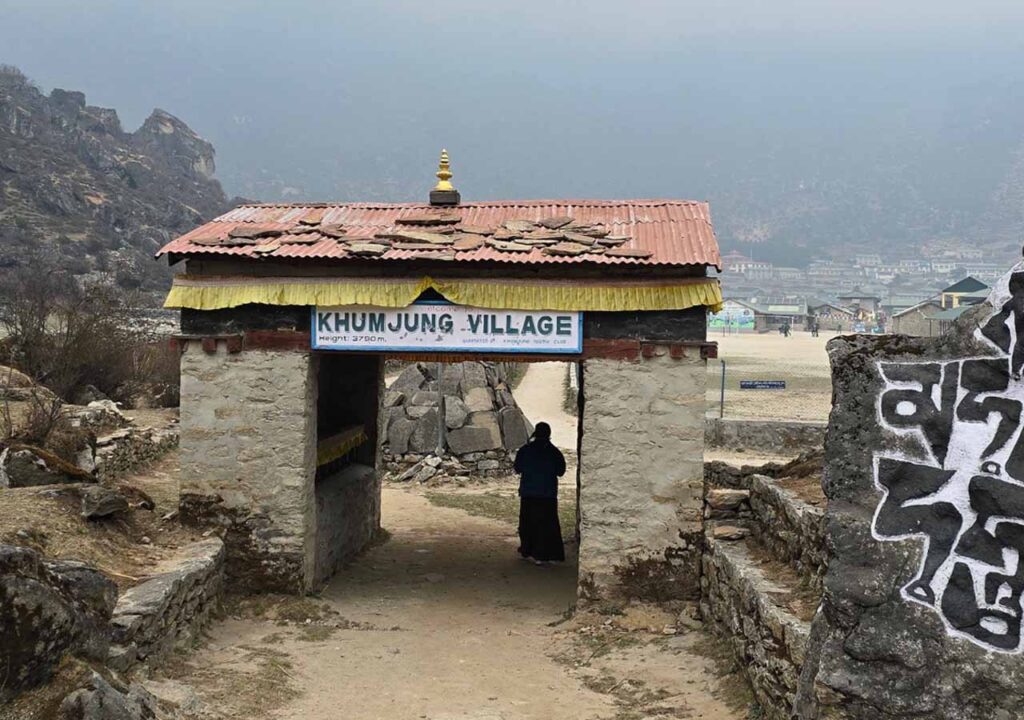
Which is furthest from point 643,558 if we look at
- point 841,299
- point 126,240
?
point 841,299

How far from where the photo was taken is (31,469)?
10.7 m

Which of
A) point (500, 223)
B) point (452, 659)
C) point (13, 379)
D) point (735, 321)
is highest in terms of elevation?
point (735, 321)

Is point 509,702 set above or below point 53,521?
below

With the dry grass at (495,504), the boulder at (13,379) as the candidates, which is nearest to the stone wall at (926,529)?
the dry grass at (495,504)

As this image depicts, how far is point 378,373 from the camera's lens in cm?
1483

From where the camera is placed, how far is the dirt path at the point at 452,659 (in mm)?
8188

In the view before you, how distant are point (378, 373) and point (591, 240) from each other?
16.6ft

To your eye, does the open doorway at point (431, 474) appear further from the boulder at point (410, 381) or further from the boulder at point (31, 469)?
the boulder at point (31, 469)

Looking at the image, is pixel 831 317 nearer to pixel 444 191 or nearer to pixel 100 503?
pixel 444 191

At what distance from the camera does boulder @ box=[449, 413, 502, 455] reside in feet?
65.7

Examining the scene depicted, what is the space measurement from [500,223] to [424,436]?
9.21 m

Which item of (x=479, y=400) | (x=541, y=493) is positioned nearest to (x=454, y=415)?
(x=479, y=400)

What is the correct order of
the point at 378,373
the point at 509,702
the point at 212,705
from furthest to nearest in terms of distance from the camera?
the point at 378,373, the point at 509,702, the point at 212,705

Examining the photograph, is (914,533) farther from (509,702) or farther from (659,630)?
(659,630)
